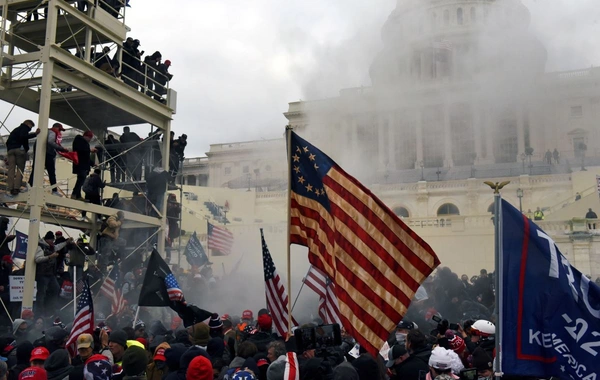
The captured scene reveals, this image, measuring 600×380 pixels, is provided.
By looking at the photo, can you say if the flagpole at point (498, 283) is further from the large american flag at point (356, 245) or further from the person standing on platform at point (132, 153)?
the person standing on platform at point (132, 153)

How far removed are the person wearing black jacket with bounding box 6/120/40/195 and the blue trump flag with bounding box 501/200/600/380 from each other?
10.0 m

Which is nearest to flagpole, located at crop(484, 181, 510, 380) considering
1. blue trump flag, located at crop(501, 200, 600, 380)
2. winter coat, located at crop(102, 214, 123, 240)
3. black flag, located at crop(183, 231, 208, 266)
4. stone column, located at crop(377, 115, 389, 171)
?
blue trump flag, located at crop(501, 200, 600, 380)

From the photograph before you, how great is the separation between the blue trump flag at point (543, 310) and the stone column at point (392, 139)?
6004cm

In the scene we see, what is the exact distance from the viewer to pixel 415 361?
564 centimetres

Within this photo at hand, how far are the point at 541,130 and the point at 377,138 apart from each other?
1581 cm

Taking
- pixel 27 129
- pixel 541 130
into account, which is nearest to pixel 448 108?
pixel 541 130

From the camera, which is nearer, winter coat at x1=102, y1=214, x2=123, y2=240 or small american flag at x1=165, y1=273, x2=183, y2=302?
small american flag at x1=165, y1=273, x2=183, y2=302

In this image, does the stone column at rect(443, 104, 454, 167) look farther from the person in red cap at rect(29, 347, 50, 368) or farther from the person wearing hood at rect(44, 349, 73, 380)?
the person in red cap at rect(29, 347, 50, 368)

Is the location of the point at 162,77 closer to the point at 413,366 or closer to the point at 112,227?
the point at 112,227

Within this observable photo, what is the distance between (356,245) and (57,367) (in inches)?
112

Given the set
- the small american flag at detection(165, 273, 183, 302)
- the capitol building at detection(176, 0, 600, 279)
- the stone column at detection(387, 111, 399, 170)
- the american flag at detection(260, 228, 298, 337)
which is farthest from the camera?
the stone column at detection(387, 111, 399, 170)

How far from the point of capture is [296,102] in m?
→ 68.9

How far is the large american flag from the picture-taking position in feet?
19.0

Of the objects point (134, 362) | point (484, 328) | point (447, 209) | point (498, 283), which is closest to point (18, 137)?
point (134, 362)
